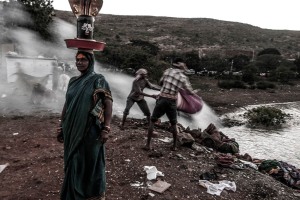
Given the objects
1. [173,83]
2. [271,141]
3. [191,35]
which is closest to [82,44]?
[173,83]

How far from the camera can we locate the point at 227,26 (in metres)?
51.4

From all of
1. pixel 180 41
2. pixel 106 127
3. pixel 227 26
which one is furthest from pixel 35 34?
pixel 227 26

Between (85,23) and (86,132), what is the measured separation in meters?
0.99

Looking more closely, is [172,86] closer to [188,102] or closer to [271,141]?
[188,102]

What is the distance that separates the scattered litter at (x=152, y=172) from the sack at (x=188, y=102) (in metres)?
1.63

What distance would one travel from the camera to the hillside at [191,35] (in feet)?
122

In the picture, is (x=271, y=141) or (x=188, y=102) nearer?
(x=188, y=102)

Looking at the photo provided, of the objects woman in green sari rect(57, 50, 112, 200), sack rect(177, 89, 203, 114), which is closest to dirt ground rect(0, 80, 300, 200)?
sack rect(177, 89, 203, 114)

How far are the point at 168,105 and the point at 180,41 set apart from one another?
3572 cm

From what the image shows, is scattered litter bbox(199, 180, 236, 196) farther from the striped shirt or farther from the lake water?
the lake water

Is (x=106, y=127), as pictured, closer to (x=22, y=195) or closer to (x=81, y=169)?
(x=81, y=169)

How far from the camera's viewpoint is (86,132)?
9.13ft

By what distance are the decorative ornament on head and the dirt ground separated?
208 cm

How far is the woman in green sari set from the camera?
278 centimetres
